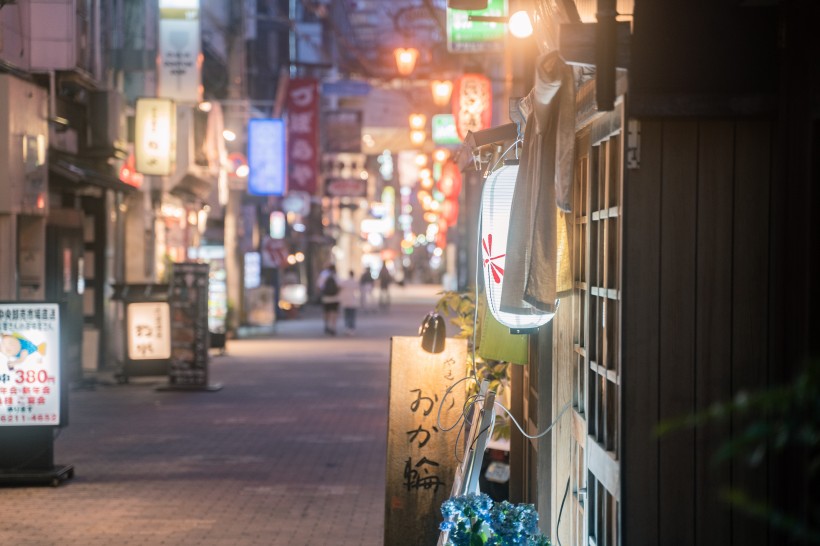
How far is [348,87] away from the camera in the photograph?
50.8 m

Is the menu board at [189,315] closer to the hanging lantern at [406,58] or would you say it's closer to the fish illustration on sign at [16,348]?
the fish illustration on sign at [16,348]

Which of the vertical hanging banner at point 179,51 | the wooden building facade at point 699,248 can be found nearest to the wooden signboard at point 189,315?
the vertical hanging banner at point 179,51

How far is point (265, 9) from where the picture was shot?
4662 centimetres

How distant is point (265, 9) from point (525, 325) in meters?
42.4

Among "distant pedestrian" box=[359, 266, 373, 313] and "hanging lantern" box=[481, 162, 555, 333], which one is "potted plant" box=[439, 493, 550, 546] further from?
"distant pedestrian" box=[359, 266, 373, 313]

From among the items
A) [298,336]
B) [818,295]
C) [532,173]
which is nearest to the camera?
[818,295]

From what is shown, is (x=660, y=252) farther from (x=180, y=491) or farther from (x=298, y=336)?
(x=298, y=336)

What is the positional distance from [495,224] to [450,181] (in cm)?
2913

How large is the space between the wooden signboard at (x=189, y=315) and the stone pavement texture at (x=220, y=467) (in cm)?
66

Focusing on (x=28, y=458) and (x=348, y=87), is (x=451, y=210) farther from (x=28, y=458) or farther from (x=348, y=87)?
(x=28, y=458)

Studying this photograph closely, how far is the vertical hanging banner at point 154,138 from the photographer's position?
22.7 metres

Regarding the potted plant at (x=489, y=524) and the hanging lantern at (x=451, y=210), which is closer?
the potted plant at (x=489, y=524)

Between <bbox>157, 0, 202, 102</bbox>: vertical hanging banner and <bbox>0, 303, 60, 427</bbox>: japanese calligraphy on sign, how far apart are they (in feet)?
44.5

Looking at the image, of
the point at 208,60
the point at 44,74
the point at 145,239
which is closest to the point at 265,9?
the point at 208,60
